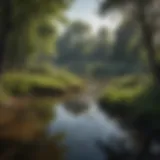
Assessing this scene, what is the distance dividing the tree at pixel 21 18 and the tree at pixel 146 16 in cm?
26

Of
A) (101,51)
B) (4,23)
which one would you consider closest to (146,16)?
(101,51)

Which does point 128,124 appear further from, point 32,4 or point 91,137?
point 32,4

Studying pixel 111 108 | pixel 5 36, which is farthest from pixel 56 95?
pixel 5 36

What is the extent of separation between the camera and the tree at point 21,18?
1.63 m

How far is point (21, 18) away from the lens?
1660 millimetres

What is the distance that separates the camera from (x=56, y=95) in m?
1.64

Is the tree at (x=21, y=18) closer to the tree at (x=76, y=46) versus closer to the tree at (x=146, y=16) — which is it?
the tree at (x=76, y=46)

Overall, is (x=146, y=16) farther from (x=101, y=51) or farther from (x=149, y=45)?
(x=101, y=51)

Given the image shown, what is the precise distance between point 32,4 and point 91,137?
69cm

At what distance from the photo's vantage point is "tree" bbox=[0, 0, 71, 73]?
1633mm

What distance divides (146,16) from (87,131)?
570 mm

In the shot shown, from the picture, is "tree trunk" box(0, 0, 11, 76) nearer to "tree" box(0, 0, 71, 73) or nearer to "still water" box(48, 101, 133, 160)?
"tree" box(0, 0, 71, 73)

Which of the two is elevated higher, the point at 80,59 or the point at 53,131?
the point at 80,59

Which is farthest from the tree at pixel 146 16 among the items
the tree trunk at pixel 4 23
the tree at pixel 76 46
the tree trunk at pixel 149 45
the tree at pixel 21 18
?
the tree trunk at pixel 4 23
